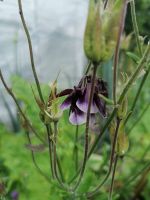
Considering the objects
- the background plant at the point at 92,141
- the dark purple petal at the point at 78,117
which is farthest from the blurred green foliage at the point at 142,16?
the dark purple petal at the point at 78,117

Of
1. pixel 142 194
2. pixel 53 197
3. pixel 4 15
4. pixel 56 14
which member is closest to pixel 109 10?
pixel 53 197

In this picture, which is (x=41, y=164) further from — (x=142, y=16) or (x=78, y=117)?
(x=142, y=16)

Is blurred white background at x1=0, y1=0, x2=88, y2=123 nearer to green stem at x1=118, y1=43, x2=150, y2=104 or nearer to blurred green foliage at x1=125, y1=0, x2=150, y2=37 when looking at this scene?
blurred green foliage at x1=125, y1=0, x2=150, y2=37

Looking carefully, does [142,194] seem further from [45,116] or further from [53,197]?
[45,116]

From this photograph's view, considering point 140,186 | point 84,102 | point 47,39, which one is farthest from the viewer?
point 47,39

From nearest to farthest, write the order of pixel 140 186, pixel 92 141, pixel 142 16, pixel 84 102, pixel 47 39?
pixel 84 102
pixel 92 141
pixel 140 186
pixel 47 39
pixel 142 16

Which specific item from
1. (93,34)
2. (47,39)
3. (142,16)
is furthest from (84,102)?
(142,16)

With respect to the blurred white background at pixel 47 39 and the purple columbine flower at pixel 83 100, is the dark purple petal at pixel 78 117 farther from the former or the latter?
the blurred white background at pixel 47 39
